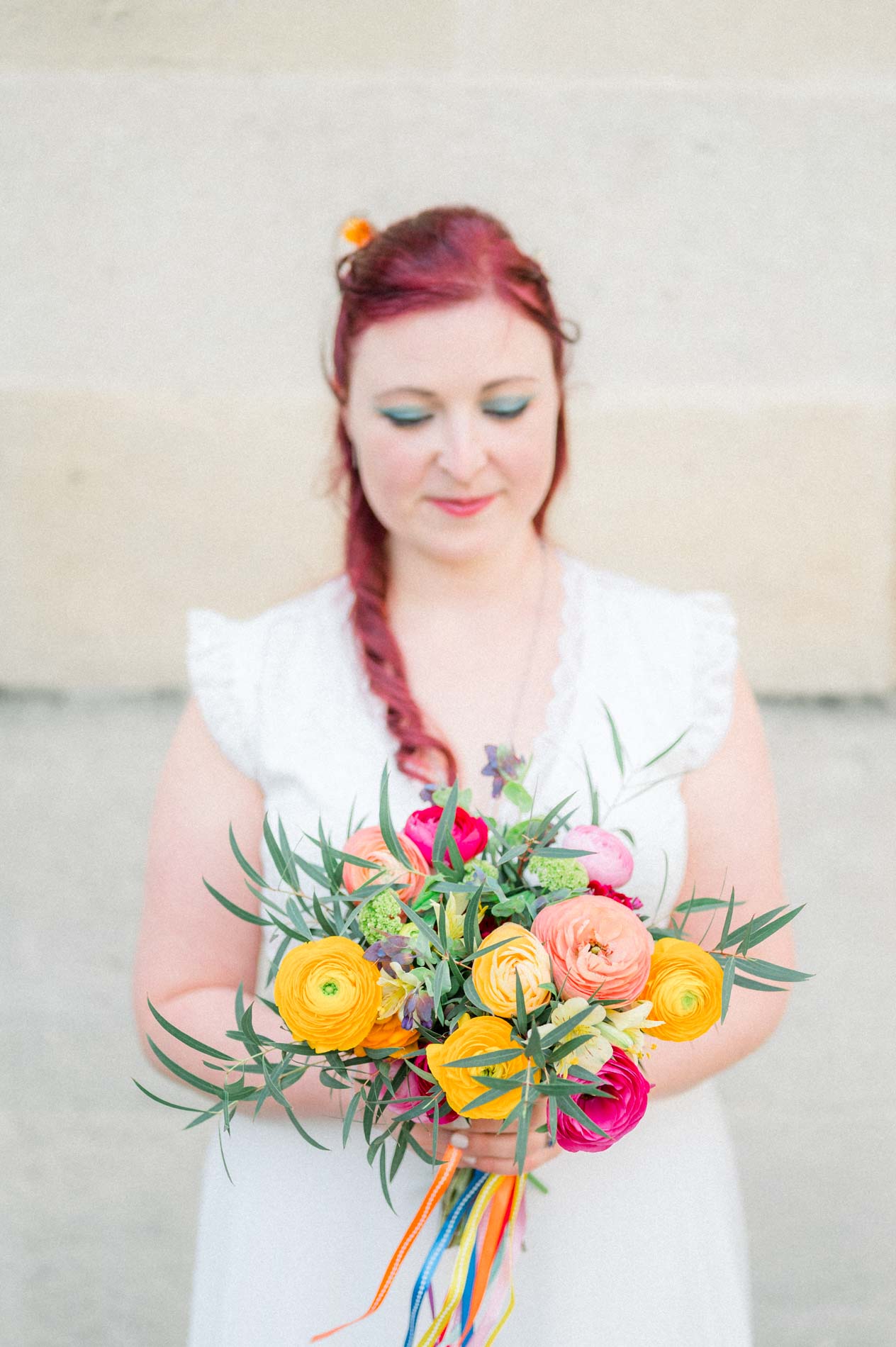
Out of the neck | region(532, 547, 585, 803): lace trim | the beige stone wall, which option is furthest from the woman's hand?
the beige stone wall

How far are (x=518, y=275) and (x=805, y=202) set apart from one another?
3.44ft

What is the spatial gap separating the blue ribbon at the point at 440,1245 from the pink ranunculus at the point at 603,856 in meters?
0.41

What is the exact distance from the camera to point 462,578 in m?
1.59

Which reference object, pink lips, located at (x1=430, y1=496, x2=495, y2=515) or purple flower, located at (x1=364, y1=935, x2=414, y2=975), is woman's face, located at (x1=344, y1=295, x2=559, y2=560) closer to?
pink lips, located at (x1=430, y1=496, x2=495, y2=515)

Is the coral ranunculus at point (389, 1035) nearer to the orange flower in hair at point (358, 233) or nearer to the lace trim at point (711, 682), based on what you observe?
the lace trim at point (711, 682)

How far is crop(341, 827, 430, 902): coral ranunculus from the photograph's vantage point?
3.50ft

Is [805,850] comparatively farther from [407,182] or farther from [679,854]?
[407,182]

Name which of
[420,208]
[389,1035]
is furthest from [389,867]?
[420,208]

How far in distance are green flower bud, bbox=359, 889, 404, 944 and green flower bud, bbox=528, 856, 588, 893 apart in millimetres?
141

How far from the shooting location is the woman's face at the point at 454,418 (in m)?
1.39

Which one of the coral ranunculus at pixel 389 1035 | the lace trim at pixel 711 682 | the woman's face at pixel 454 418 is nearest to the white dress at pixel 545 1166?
the lace trim at pixel 711 682

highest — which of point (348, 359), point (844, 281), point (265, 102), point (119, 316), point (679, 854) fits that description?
point (265, 102)

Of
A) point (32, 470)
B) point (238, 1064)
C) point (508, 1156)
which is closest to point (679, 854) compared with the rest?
point (508, 1156)

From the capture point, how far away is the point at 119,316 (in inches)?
86.2
